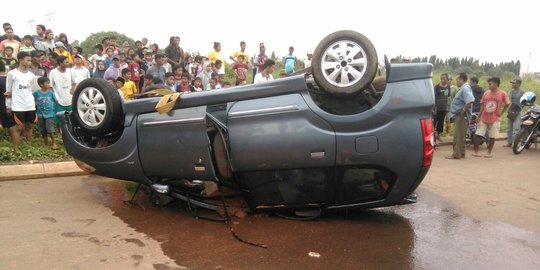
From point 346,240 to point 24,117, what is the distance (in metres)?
6.22

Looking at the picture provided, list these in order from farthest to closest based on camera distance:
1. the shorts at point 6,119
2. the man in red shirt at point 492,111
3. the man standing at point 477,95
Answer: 1. the man standing at point 477,95
2. the man in red shirt at point 492,111
3. the shorts at point 6,119

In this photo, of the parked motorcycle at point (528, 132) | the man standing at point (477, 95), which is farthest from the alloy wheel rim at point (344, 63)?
the man standing at point (477, 95)

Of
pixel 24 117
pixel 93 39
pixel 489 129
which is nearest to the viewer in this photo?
pixel 24 117

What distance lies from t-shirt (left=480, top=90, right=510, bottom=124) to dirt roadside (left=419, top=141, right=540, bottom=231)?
821 mm

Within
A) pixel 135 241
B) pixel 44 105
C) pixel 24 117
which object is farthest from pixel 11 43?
pixel 135 241

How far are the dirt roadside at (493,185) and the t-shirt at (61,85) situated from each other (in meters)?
6.56

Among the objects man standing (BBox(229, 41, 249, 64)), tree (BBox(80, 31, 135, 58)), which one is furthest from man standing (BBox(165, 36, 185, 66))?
tree (BBox(80, 31, 135, 58))

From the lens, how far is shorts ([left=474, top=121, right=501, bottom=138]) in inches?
353

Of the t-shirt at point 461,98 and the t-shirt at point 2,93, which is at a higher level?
the t-shirt at point 2,93

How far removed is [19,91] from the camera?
23.6 ft

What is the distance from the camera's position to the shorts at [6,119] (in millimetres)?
7090

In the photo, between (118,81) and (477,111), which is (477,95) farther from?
(118,81)

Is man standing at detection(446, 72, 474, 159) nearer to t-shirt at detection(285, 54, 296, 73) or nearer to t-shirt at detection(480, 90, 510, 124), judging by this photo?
t-shirt at detection(480, 90, 510, 124)

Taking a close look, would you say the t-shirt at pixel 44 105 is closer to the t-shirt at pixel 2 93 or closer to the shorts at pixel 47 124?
the shorts at pixel 47 124
